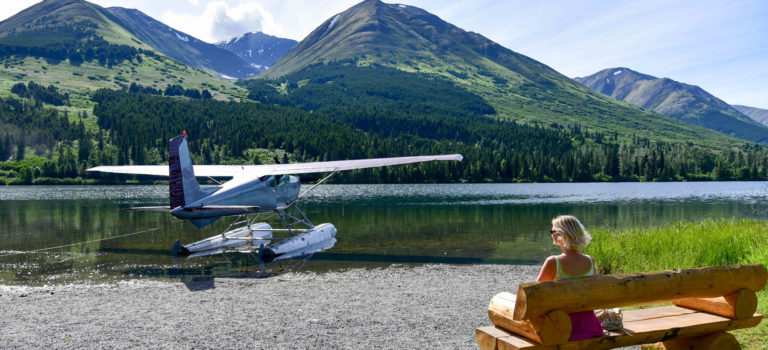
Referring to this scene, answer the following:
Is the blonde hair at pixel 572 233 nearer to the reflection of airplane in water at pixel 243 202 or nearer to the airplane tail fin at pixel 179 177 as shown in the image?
the reflection of airplane in water at pixel 243 202

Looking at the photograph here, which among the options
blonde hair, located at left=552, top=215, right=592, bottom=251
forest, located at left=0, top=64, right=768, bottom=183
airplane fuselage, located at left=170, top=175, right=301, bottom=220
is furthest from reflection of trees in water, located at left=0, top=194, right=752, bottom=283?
forest, located at left=0, top=64, right=768, bottom=183

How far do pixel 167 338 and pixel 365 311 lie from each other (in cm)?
322

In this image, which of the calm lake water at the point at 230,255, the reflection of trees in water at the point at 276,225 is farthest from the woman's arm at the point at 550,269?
the reflection of trees in water at the point at 276,225

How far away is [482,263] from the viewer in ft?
53.8

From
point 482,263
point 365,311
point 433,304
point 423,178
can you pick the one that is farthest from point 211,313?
point 423,178

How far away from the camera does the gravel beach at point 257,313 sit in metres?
6.92

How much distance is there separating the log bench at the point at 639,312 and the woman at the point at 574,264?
110 millimetres

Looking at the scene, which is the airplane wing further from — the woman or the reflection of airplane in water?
the woman

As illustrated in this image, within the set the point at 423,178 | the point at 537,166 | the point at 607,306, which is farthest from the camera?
the point at 537,166

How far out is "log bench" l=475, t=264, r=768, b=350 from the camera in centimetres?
401

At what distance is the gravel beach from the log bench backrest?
8.93 ft

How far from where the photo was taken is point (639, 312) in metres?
5.25

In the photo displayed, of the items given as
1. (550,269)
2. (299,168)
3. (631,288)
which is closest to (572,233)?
(550,269)

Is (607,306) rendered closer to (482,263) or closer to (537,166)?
(482,263)
